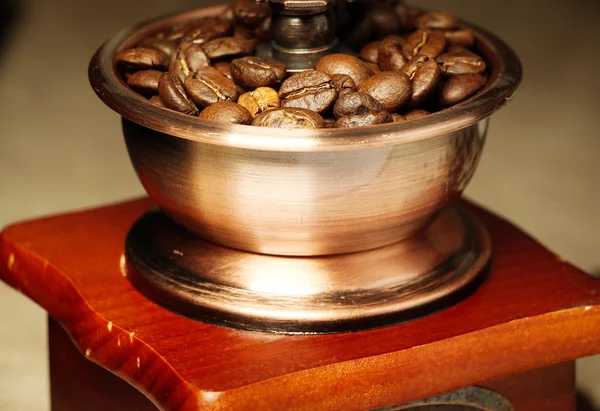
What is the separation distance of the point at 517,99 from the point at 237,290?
78.7 inches

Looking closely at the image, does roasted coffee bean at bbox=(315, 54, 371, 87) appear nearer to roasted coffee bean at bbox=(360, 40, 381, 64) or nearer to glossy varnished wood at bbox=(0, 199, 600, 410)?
roasted coffee bean at bbox=(360, 40, 381, 64)

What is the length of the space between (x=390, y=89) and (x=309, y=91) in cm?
9

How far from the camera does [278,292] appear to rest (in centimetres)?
107

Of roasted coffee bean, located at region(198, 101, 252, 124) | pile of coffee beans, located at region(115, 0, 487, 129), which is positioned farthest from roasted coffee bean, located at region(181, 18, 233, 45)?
roasted coffee bean, located at region(198, 101, 252, 124)

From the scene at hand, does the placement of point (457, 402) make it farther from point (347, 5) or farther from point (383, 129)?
point (347, 5)

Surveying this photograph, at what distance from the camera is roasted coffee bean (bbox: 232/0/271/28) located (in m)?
1.29

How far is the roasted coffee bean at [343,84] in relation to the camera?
1.07m

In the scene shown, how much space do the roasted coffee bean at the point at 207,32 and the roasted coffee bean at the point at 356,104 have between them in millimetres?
265

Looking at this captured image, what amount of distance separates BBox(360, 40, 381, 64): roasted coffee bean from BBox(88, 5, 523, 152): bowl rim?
16cm

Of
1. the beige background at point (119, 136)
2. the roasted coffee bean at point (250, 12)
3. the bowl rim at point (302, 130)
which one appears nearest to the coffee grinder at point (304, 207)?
the bowl rim at point (302, 130)

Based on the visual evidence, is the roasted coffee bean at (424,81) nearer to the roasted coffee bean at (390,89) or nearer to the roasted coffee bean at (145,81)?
the roasted coffee bean at (390,89)

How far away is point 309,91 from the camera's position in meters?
1.06

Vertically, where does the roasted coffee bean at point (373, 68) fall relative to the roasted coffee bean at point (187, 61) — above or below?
below

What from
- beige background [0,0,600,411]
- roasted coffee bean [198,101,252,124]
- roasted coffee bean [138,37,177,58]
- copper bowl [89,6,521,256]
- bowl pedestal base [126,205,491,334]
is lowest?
beige background [0,0,600,411]
